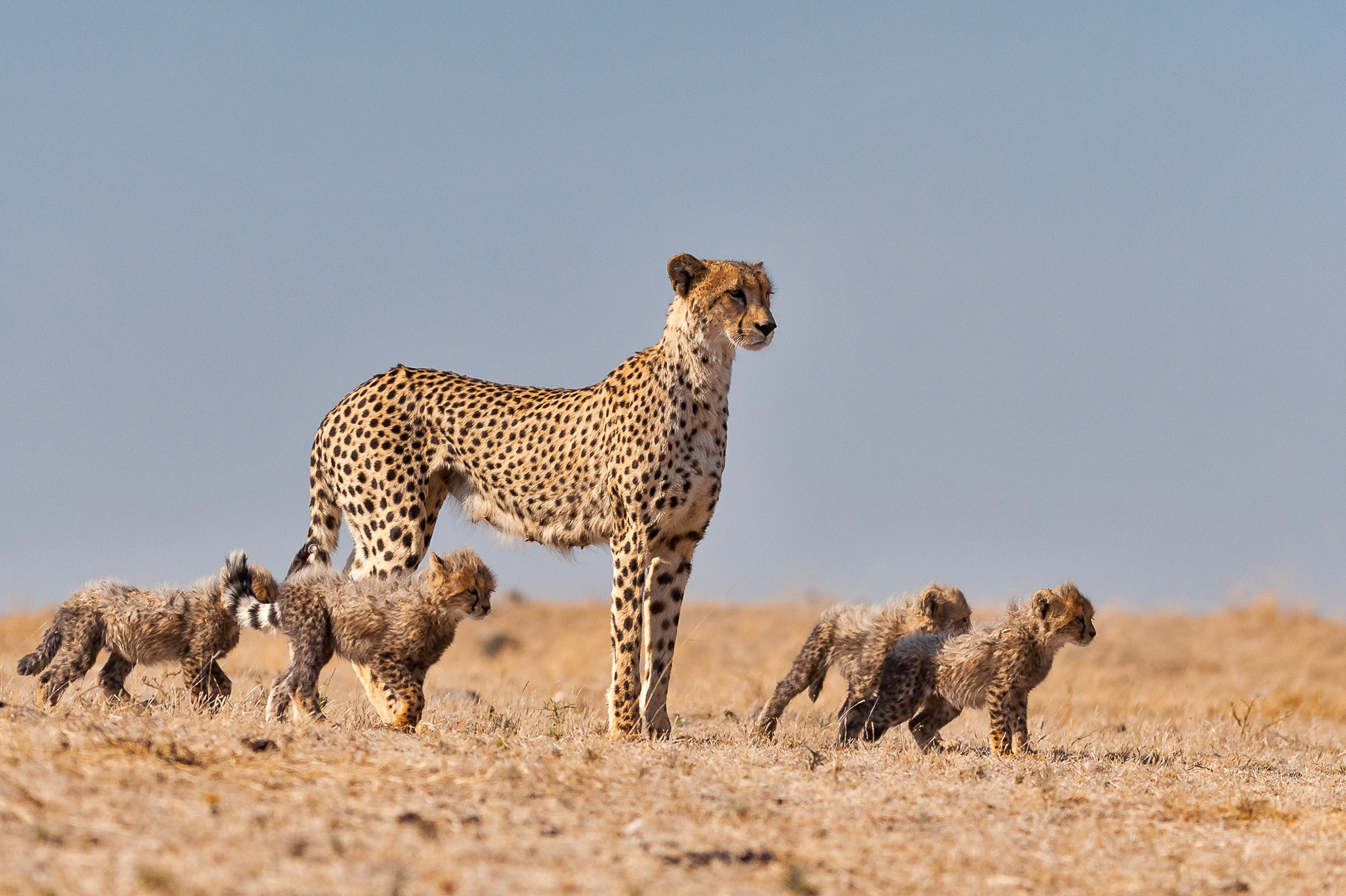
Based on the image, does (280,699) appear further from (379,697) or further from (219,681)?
(219,681)

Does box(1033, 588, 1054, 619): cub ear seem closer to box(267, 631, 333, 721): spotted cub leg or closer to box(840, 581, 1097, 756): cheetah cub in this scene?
box(840, 581, 1097, 756): cheetah cub

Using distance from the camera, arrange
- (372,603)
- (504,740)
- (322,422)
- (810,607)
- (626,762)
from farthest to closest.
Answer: (810,607) → (322,422) → (372,603) → (504,740) → (626,762)

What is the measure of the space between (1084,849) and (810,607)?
12817 mm

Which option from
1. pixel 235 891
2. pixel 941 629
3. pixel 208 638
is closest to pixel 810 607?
pixel 941 629

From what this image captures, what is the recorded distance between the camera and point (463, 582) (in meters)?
5.97

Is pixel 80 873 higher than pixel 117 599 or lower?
lower

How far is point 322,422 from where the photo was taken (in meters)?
7.38

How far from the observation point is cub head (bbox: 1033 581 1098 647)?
6.19 metres

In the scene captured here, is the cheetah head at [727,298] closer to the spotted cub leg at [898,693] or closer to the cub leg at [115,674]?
the spotted cub leg at [898,693]

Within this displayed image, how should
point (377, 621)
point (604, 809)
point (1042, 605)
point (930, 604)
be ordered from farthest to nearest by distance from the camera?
point (930, 604) < point (1042, 605) < point (377, 621) < point (604, 809)

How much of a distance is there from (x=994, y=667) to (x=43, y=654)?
4.34m

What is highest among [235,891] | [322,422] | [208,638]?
[322,422]

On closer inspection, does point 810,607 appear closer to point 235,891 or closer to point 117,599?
point 117,599

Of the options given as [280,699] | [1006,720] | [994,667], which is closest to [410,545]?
[280,699]
